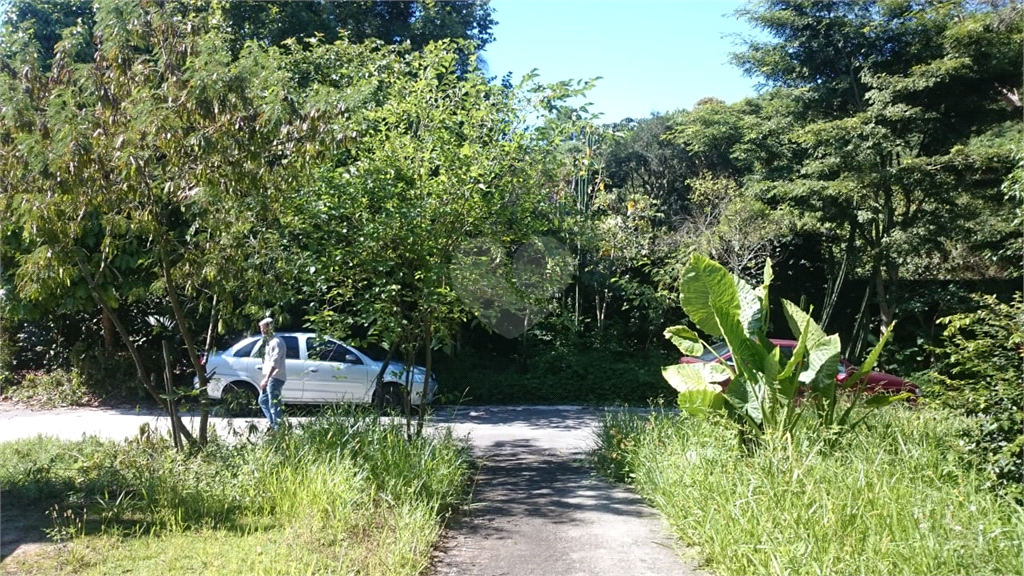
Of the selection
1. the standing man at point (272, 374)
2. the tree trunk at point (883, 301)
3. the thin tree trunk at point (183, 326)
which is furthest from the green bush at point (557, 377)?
the thin tree trunk at point (183, 326)

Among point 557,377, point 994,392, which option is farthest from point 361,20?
point 994,392

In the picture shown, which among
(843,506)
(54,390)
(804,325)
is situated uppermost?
(804,325)

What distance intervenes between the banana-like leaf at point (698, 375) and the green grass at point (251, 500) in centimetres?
232

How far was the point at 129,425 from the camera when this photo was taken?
1393 cm

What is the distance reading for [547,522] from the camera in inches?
288

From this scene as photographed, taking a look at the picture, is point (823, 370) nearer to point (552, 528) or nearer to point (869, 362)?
point (869, 362)

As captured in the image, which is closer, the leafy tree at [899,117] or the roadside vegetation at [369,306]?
the roadside vegetation at [369,306]

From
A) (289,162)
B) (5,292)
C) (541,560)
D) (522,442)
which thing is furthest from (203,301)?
(5,292)

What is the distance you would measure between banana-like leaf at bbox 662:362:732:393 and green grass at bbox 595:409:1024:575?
2.33 feet

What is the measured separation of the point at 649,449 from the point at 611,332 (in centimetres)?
1161

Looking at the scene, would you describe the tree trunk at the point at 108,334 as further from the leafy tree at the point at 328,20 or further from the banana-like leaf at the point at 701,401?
the banana-like leaf at the point at 701,401

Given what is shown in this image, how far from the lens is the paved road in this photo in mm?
6016

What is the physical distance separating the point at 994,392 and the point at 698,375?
2.93 meters

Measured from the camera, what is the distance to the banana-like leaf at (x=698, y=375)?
849cm
